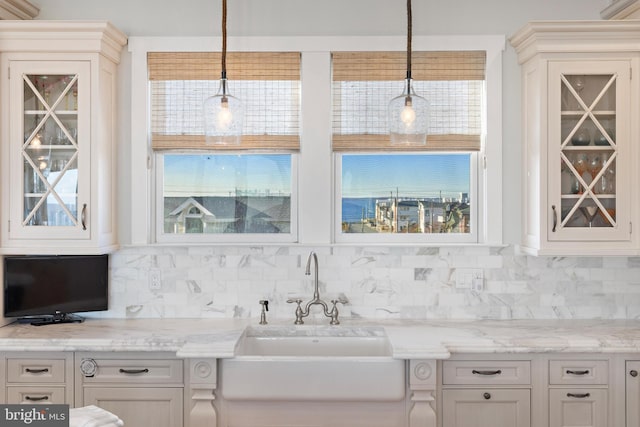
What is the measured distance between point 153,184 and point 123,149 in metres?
0.27

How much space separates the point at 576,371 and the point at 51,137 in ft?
9.63

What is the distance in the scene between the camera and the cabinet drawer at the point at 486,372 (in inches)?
115

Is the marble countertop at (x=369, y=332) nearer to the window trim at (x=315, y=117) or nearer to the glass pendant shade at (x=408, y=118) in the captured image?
the window trim at (x=315, y=117)

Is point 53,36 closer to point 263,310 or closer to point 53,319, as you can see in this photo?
point 53,319

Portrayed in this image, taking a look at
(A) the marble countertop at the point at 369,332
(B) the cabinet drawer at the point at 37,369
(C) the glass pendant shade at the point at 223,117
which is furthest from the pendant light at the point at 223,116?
(B) the cabinet drawer at the point at 37,369

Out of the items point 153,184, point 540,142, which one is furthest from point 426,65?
point 153,184

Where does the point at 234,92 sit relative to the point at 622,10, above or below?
below

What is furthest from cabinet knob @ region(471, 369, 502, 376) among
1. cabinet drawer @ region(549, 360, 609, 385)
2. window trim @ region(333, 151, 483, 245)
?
window trim @ region(333, 151, 483, 245)

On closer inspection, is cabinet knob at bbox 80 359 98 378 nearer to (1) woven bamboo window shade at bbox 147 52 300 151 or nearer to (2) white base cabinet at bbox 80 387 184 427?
(2) white base cabinet at bbox 80 387 184 427

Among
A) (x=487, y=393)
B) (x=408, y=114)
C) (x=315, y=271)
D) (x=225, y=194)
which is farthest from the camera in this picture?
(x=225, y=194)

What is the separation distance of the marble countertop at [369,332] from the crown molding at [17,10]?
5.59ft

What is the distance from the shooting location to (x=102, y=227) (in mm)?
3301

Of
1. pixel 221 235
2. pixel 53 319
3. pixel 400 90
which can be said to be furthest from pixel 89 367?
pixel 400 90

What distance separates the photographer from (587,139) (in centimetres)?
320
